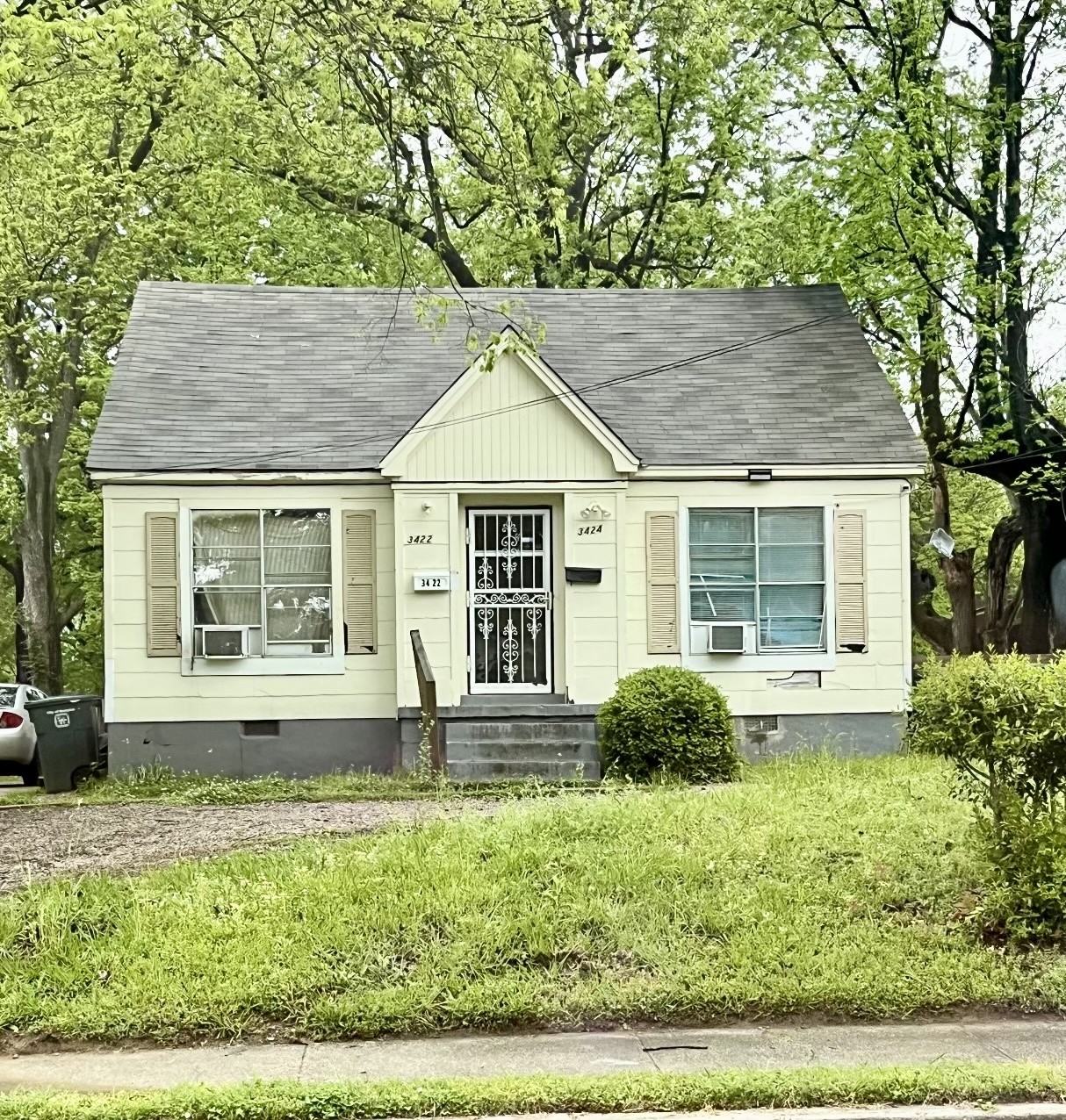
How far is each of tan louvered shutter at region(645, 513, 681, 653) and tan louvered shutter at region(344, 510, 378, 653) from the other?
323 centimetres

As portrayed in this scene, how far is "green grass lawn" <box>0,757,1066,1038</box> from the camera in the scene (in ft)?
19.2

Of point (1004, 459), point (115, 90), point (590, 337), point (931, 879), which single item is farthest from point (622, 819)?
point (115, 90)

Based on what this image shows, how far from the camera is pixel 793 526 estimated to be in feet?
48.6

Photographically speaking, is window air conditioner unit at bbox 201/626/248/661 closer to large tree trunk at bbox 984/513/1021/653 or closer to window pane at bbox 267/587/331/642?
window pane at bbox 267/587/331/642

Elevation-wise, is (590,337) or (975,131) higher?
(975,131)

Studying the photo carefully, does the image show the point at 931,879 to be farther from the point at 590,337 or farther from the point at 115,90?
the point at 115,90

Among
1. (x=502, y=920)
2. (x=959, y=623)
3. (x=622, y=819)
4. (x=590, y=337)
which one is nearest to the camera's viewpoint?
(x=502, y=920)

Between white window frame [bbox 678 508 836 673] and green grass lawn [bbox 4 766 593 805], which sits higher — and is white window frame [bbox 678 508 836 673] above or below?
above

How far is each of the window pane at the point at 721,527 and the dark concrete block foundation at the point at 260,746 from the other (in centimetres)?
421

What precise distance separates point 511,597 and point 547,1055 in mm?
9473

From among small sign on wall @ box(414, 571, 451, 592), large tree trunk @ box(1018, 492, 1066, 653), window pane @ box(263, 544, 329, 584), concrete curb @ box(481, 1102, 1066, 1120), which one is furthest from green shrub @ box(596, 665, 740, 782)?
large tree trunk @ box(1018, 492, 1066, 653)

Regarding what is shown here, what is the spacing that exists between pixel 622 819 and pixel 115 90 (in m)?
15.7

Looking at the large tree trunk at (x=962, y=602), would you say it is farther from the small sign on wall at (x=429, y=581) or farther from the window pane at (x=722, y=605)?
the small sign on wall at (x=429, y=581)

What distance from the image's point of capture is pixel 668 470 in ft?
47.7
